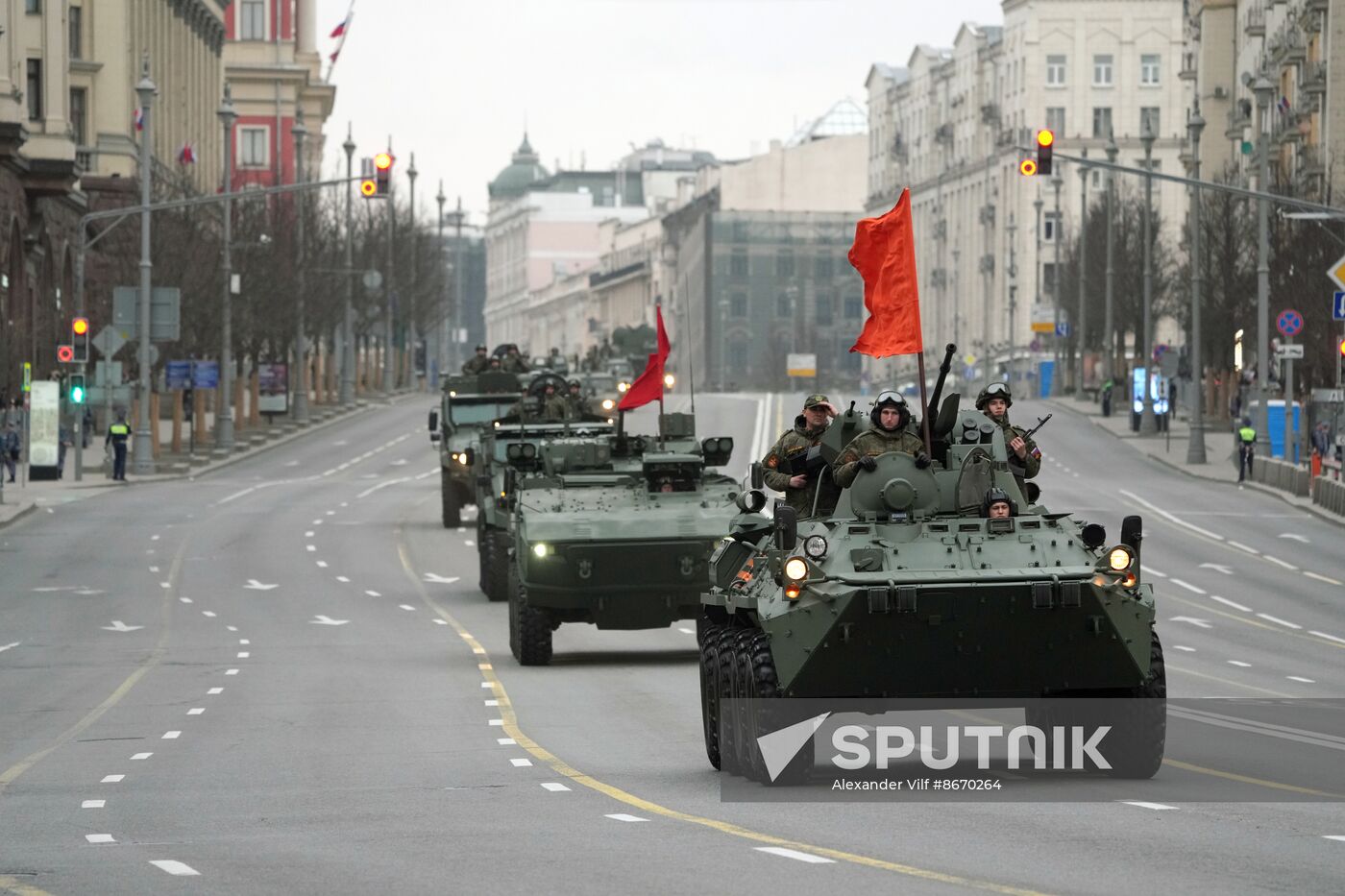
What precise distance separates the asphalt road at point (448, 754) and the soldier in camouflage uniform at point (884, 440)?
1.88 m

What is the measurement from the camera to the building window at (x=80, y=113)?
295ft

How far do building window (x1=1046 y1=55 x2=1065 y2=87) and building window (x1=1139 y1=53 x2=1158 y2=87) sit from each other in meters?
4.32

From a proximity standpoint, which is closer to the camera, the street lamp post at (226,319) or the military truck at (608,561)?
the military truck at (608,561)

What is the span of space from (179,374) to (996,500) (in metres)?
55.0

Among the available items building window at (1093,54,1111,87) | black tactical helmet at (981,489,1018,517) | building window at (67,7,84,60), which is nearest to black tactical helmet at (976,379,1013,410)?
black tactical helmet at (981,489,1018,517)

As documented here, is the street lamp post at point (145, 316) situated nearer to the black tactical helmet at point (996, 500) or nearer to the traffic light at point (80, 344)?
the traffic light at point (80, 344)

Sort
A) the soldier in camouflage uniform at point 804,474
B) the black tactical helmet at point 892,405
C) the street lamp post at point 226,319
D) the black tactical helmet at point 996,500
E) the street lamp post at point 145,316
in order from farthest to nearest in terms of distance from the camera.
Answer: the street lamp post at point 226,319
the street lamp post at point 145,316
the soldier in camouflage uniform at point 804,474
the black tactical helmet at point 892,405
the black tactical helmet at point 996,500

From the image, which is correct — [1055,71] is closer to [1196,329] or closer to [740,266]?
[740,266]

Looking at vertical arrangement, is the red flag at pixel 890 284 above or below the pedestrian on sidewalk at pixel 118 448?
above

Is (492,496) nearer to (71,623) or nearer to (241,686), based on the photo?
(71,623)

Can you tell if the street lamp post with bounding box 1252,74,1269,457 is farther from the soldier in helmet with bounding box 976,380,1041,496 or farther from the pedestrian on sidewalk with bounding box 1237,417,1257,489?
the soldier in helmet with bounding box 976,380,1041,496

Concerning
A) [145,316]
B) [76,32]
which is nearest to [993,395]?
[145,316]

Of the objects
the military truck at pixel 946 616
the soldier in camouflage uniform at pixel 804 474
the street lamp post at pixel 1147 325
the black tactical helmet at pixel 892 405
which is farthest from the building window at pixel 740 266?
the military truck at pixel 946 616

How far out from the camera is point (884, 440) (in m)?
15.6
